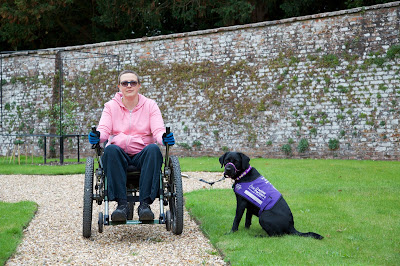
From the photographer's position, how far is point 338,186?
23.1ft

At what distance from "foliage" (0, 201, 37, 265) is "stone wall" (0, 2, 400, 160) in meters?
7.46

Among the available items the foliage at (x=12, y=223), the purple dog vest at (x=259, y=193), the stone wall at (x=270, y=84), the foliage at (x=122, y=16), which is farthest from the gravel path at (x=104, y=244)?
the foliage at (x=122, y=16)

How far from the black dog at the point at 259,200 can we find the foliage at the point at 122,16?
486 inches

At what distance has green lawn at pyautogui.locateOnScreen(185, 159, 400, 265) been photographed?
11.4 feet

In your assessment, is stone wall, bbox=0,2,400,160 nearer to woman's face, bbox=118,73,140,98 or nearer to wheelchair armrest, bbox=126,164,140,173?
woman's face, bbox=118,73,140,98

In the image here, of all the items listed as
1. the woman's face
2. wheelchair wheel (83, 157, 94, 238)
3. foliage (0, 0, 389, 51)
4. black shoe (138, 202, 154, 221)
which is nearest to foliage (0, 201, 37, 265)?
wheelchair wheel (83, 157, 94, 238)

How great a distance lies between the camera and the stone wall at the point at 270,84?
1131 centimetres

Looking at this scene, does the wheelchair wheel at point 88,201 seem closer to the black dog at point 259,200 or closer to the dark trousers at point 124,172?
the dark trousers at point 124,172

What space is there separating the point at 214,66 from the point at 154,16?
5.31 metres

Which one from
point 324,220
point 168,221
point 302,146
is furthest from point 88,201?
point 302,146

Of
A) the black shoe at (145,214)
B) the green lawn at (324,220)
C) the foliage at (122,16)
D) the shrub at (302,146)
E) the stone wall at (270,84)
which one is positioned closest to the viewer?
the green lawn at (324,220)

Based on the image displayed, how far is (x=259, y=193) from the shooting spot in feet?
13.5

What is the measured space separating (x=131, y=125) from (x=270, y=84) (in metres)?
8.45

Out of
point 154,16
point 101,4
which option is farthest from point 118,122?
point 101,4
